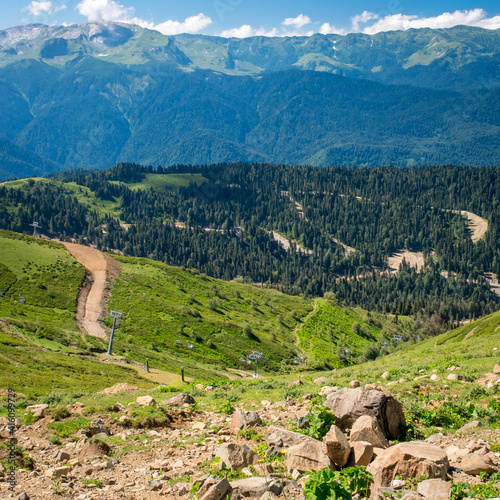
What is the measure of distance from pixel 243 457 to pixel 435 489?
7.55 meters

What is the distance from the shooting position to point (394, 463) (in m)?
17.0

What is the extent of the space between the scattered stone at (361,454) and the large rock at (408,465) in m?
0.68

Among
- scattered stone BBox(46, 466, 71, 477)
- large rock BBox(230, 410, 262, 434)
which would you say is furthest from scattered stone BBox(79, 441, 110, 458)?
large rock BBox(230, 410, 262, 434)

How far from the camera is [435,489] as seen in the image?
15359 mm

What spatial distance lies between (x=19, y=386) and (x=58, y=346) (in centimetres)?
3872

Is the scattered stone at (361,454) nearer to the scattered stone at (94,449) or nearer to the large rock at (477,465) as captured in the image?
the large rock at (477,465)

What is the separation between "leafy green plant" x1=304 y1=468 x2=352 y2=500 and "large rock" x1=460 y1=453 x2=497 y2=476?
5.41m

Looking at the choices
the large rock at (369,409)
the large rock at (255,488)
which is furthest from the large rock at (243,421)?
the large rock at (255,488)

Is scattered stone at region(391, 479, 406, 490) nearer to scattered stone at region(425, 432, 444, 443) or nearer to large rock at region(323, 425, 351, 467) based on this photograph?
large rock at region(323, 425, 351, 467)

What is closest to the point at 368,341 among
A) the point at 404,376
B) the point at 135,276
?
the point at 135,276

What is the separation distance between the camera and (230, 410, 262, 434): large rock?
2378 centimetres

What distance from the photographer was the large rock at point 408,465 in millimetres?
16578

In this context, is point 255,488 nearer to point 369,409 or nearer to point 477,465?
point 369,409

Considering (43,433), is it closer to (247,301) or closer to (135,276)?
(135,276)
